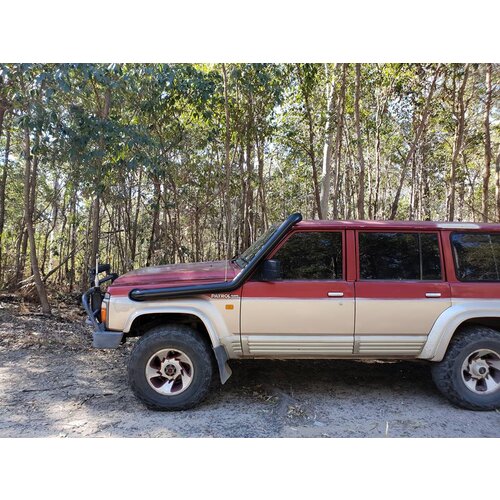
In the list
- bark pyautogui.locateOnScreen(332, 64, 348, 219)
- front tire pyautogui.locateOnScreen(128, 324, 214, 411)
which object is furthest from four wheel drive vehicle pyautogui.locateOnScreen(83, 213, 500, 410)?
bark pyautogui.locateOnScreen(332, 64, 348, 219)

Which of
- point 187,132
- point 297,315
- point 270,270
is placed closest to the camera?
point 270,270

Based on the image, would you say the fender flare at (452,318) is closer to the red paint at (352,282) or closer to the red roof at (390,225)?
the red paint at (352,282)

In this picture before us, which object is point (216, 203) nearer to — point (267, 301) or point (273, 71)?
point (273, 71)

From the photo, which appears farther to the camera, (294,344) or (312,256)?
(312,256)

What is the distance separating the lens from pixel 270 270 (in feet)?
10.7

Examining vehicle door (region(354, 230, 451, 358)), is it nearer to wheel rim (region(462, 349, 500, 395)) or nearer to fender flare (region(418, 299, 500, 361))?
fender flare (region(418, 299, 500, 361))

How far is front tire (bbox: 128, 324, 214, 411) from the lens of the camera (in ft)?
10.9

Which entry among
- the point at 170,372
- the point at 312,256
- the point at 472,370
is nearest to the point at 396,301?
the point at 312,256

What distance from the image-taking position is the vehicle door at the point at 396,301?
3393 millimetres

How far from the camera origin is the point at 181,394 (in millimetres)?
3328

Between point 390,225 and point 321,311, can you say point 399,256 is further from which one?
point 321,311

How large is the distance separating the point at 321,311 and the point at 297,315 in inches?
8.5

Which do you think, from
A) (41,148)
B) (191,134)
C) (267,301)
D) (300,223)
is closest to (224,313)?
(267,301)

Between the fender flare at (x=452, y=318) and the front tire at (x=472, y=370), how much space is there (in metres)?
0.13
